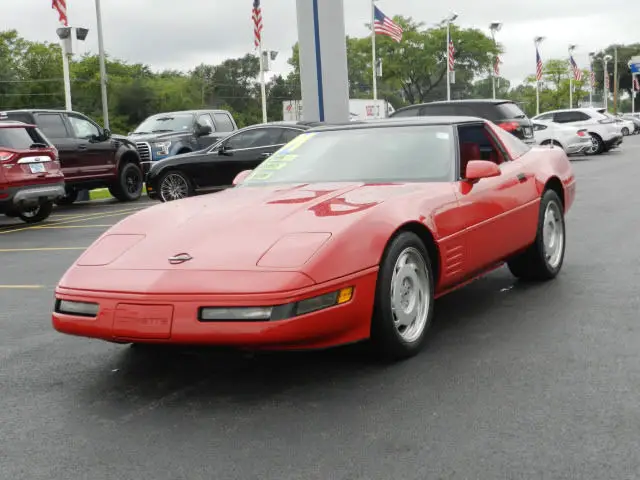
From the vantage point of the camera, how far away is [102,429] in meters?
3.86

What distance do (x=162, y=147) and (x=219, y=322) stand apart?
1702 centimetres

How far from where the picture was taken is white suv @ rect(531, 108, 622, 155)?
29516 mm

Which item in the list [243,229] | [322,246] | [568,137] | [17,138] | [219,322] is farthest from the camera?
[568,137]

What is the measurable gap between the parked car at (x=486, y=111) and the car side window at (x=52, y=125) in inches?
271

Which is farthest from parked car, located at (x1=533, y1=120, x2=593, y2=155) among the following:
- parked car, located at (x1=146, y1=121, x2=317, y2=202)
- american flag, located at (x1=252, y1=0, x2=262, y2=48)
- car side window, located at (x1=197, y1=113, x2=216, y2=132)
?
parked car, located at (x1=146, y1=121, x2=317, y2=202)

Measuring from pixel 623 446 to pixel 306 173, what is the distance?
2.97 m

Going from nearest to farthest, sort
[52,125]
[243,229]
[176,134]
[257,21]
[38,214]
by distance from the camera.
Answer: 1. [243,229]
2. [38,214]
3. [52,125]
4. [176,134]
5. [257,21]

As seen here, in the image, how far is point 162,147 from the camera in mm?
20594

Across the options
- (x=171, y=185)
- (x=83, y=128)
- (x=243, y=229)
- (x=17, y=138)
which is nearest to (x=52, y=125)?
(x=83, y=128)

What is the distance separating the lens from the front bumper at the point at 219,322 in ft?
13.3

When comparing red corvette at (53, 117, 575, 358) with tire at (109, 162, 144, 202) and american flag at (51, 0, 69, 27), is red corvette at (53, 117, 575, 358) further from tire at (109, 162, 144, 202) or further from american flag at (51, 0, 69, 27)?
american flag at (51, 0, 69, 27)

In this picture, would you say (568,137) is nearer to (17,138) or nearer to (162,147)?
(162,147)

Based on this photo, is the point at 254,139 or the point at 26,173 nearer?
the point at 26,173

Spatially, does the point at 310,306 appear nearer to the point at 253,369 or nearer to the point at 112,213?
the point at 253,369
